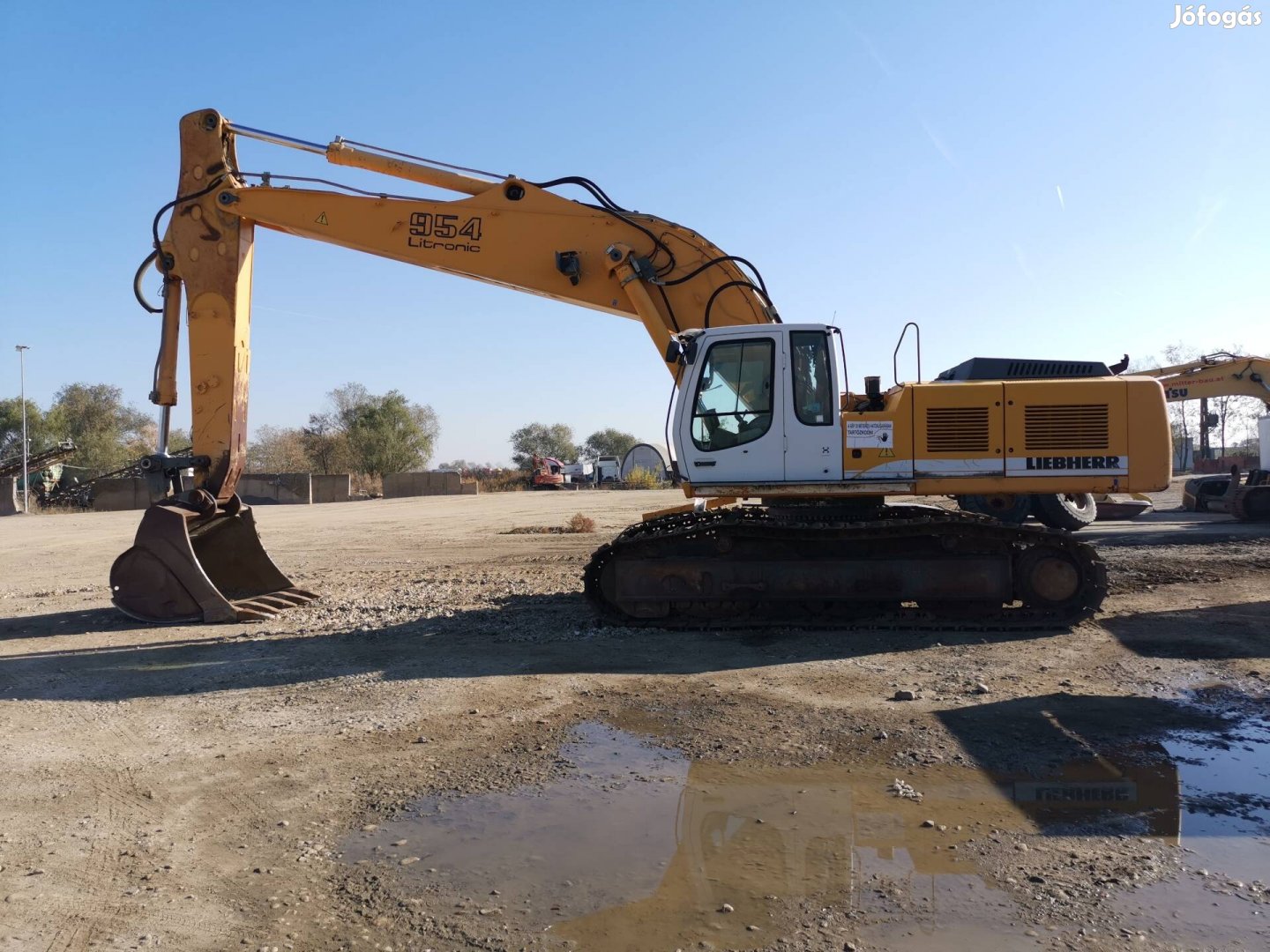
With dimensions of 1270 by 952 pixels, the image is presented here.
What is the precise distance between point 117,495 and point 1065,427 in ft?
135

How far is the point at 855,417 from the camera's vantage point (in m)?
8.45

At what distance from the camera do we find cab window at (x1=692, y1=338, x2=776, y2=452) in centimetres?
849

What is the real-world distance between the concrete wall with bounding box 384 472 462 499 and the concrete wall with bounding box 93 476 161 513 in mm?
12488

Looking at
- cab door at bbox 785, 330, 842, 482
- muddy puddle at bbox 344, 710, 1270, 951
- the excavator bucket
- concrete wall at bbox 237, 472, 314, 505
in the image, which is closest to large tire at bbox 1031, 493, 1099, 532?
cab door at bbox 785, 330, 842, 482

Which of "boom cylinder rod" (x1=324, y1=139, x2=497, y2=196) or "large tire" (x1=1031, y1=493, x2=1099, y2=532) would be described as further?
"large tire" (x1=1031, y1=493, x2=1099, y2=532)

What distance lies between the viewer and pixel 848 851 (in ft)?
13.0

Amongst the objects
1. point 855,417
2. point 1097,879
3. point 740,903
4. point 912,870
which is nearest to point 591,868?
point 740,903

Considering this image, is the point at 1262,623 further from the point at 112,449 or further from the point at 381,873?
the point at 112,449

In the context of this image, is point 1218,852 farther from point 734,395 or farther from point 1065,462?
point 734,395

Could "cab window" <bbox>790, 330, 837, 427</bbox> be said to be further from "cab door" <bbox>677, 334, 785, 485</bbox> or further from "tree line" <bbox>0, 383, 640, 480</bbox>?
"tree line" <bbox>0, 383, 640, 480</bbox>

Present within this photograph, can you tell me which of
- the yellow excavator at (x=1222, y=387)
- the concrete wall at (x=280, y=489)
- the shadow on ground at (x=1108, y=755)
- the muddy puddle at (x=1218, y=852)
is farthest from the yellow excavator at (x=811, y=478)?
the concrete wall at (x=280, y=489)

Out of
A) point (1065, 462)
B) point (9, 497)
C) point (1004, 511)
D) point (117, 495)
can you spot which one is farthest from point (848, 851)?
point (9, 497)

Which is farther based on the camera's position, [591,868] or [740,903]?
[591,868]

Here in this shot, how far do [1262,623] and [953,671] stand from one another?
3682 mm
